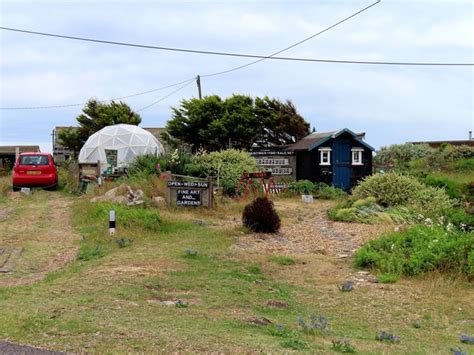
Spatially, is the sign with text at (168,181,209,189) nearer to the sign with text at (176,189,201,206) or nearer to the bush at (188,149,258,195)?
the sign with text at (176,189,201,206)

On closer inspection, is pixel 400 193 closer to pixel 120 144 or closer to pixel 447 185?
pixel 447 185

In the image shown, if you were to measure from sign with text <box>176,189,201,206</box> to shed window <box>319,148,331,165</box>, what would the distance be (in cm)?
1095

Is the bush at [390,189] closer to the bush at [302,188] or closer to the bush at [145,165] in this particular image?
the bush at [302,188]

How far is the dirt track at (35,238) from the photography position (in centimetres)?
959

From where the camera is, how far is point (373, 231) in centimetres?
→ 1355

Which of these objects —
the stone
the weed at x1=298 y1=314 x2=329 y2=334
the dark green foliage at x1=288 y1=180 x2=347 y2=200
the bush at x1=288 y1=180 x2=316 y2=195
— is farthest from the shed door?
the weed at x1=298 y1=314 x2=329 y2=334

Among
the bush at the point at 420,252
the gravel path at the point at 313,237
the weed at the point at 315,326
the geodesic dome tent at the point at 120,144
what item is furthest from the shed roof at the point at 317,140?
the weed at the point at 315,326

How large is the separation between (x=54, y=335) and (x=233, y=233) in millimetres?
7757

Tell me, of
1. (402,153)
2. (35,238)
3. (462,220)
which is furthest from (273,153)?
(35,238)

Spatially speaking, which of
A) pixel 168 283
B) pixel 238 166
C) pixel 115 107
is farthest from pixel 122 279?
pixel 115 107

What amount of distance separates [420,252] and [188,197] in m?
7.66

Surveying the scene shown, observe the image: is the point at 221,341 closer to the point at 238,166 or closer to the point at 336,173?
the point at 238,166

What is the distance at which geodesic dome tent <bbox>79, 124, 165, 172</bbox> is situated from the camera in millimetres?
28688

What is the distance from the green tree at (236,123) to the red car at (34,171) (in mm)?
8823
